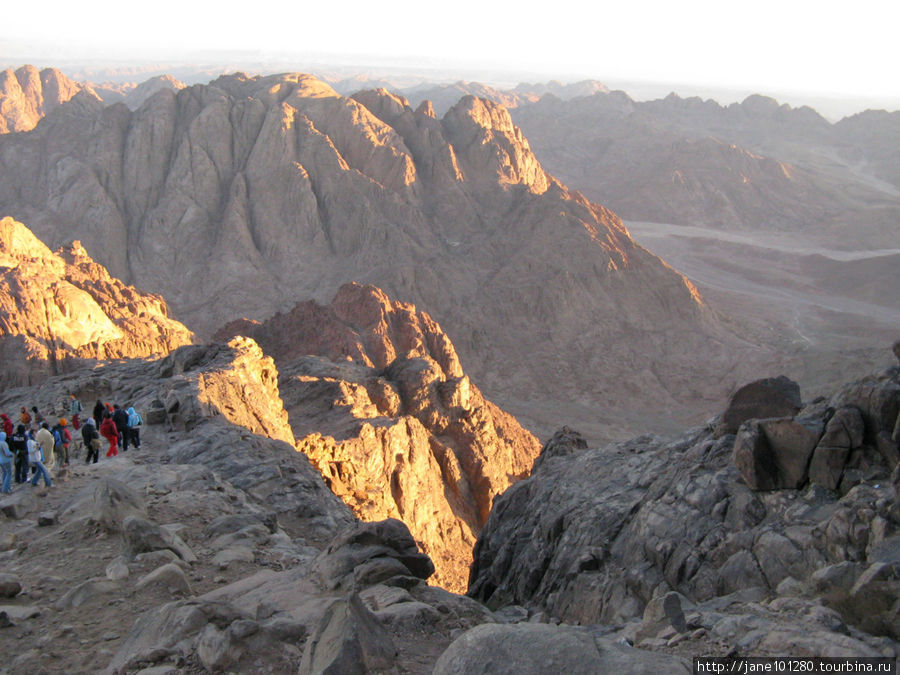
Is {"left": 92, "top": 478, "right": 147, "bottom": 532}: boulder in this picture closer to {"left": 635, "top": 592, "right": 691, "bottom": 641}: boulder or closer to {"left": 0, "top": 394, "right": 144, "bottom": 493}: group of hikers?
{"left": 0, "top": 394, "right": 144, "bottom": 493}: group of hikers

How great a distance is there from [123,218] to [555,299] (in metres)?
40.2

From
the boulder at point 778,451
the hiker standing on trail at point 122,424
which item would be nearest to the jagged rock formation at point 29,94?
the hiker standing on trail at point 122,424

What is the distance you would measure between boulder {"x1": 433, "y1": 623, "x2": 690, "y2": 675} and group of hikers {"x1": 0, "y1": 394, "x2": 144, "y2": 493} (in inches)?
400

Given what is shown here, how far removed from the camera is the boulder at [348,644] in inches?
290

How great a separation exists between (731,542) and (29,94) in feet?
464

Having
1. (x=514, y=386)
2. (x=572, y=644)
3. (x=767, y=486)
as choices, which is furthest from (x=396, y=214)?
(x=572, y=644)

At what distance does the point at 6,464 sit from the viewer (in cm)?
1365

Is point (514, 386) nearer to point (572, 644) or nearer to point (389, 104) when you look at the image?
point (389, 104)

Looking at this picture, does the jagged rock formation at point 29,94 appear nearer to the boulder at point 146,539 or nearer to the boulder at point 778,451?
the boulder at point 146,539

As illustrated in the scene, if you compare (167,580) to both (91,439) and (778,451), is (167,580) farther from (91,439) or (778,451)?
(778,451)

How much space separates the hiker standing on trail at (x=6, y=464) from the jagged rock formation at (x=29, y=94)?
119m

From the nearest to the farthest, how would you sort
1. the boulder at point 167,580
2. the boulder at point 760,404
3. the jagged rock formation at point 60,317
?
the boulder at point 167,580 < the boulder at point 760,404 < the jagged rock formation at point 60,317

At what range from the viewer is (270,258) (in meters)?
68.4

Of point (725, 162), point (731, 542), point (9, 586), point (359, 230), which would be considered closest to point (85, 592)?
point (9, 586)
